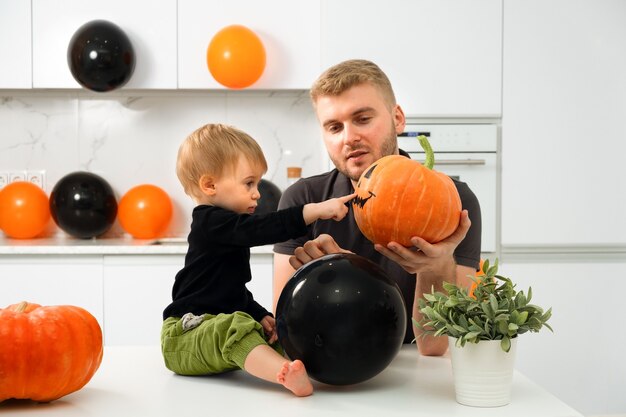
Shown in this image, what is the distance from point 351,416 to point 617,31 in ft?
10.0

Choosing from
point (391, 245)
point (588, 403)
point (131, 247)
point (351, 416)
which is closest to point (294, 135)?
point (131, 247)

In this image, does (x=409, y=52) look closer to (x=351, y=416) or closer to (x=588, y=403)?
(x=588, y=403)

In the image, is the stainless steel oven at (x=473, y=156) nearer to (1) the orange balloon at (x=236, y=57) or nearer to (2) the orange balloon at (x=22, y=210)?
(1) the orange balloon at (x=236, y=57)

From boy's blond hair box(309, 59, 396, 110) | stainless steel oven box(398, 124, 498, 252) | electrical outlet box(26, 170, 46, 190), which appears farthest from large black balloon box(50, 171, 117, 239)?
boy's blond hair box(309, 59, 396, 110)

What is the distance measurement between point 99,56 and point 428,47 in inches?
60.1

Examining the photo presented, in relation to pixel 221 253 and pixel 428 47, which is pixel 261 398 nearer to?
pixel 221 253

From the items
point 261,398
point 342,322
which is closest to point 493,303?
point 342,322

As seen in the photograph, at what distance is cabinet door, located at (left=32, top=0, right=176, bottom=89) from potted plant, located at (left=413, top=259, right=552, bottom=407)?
9.24 ft

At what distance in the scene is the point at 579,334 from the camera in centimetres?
355

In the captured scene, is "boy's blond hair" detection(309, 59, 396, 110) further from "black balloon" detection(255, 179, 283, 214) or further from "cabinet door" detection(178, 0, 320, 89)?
"cabinet door" detection(178, 0, 320, 89)

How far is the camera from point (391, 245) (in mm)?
1392

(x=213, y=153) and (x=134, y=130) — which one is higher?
(x=134, y=130)

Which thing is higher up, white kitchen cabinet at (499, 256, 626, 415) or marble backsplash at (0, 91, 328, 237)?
marble backsplash at (0, 91, 328, 237)

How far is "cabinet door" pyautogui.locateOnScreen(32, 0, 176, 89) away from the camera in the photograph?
371 cm
